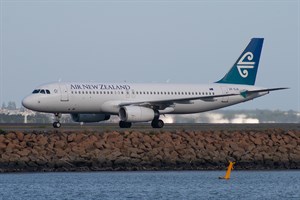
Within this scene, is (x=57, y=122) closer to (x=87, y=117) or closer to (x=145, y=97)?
(x=87, y=117)

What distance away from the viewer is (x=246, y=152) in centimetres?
5784

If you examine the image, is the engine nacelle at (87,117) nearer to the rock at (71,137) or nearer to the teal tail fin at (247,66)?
the teal tail fin at (247,66)

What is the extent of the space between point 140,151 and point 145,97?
1944 cm

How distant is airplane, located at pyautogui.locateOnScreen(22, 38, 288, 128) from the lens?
71.1 m

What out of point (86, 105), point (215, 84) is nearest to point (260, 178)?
point (86, 105)

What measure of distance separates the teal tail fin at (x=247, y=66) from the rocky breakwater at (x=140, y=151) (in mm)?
20009

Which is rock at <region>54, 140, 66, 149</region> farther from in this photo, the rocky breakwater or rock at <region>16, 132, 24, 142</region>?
rock at <region>16, 132, 24, 142</region>

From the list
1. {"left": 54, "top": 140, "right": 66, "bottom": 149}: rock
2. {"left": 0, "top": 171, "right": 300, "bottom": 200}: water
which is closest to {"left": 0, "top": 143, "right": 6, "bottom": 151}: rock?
{"left": 54, "top": 140, "right": 66, "bottom": 149}: rock

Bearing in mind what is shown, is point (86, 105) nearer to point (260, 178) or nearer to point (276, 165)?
point (276, 165)

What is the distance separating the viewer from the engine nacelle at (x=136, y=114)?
71.2 metres

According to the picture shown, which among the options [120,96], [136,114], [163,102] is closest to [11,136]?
[136,114]

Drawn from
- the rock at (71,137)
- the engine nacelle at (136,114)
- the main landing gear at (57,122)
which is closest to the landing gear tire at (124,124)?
the engine nacelle at (136,114)

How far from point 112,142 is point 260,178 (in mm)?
11415

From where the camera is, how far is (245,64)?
83188 millimetres
